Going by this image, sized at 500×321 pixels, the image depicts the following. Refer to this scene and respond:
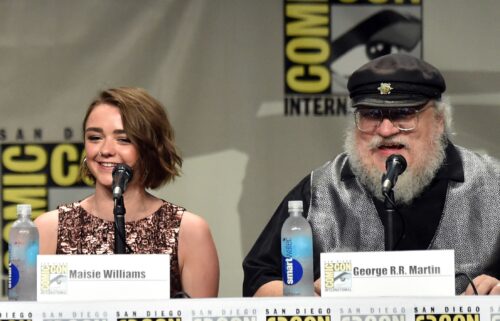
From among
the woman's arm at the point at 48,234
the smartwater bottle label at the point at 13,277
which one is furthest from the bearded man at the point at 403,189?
the smartwater bottle label at the point at 13,277

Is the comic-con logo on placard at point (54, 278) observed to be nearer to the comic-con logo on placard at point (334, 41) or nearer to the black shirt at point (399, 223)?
the black shirt at point (399, 223)

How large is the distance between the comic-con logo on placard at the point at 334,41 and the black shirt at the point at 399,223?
130 centimetres

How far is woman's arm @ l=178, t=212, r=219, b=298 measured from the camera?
12.3 ft

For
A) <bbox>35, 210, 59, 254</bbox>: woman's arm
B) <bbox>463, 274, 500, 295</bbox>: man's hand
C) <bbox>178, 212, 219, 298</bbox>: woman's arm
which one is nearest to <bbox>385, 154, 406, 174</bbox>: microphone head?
<bbox>463, 274, 500, 295</bbox>: man's hand

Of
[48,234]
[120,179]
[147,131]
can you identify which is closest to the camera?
[120,179]

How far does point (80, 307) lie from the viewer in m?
2.72

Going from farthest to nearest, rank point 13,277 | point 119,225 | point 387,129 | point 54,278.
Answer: point 387,129
point 119,225
point 13,277
point 54,278

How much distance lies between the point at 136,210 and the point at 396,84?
102 centimetres

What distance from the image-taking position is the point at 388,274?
2.85 meters

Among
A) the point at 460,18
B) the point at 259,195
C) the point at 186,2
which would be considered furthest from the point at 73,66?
the point at 460,18

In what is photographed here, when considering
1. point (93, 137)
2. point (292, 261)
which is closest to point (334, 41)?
point (93, 137)

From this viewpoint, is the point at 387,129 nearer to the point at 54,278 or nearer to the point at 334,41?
the point at 54,278

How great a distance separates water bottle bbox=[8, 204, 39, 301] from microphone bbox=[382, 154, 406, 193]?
102cm

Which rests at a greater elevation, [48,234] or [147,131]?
[147,131]
